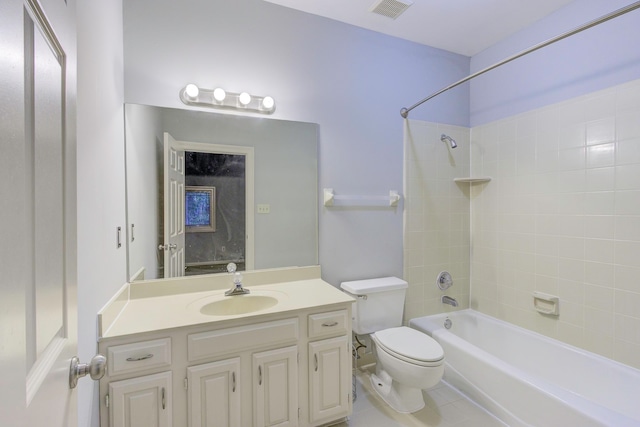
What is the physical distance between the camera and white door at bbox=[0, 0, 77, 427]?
1.19 feet

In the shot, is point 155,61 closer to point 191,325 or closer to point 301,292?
point 191,325

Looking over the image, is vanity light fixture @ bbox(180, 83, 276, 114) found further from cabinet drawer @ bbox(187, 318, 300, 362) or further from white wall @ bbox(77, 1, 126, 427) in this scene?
cabinet drawer @ bbox(187, 318, 300, 362)

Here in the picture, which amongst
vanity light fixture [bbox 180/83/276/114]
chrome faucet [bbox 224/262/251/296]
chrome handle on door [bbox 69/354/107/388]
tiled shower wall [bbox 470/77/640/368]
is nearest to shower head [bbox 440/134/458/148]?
tiled shower wall [bbox 470/77/640/368]

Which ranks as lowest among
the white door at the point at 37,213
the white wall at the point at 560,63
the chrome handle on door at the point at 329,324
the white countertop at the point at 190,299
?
the chrome handle on door at the point at 329,324

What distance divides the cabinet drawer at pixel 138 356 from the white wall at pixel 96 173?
0.08 m

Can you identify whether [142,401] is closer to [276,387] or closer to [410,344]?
[276,387]

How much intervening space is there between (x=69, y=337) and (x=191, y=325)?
70 centimetres

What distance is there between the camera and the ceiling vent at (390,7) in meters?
1.91

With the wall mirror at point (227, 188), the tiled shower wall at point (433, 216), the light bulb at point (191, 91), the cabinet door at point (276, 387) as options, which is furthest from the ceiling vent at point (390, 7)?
the cabinet door at point (276, 387)

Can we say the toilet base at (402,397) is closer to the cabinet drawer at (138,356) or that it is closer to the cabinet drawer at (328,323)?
the cabinet drawer at (328,323)

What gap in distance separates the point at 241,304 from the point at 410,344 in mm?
1075

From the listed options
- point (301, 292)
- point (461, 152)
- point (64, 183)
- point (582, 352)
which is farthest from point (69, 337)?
point (461, 152)

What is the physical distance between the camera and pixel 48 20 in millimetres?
524

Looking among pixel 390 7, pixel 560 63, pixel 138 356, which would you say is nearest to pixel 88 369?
pixel 138 356
